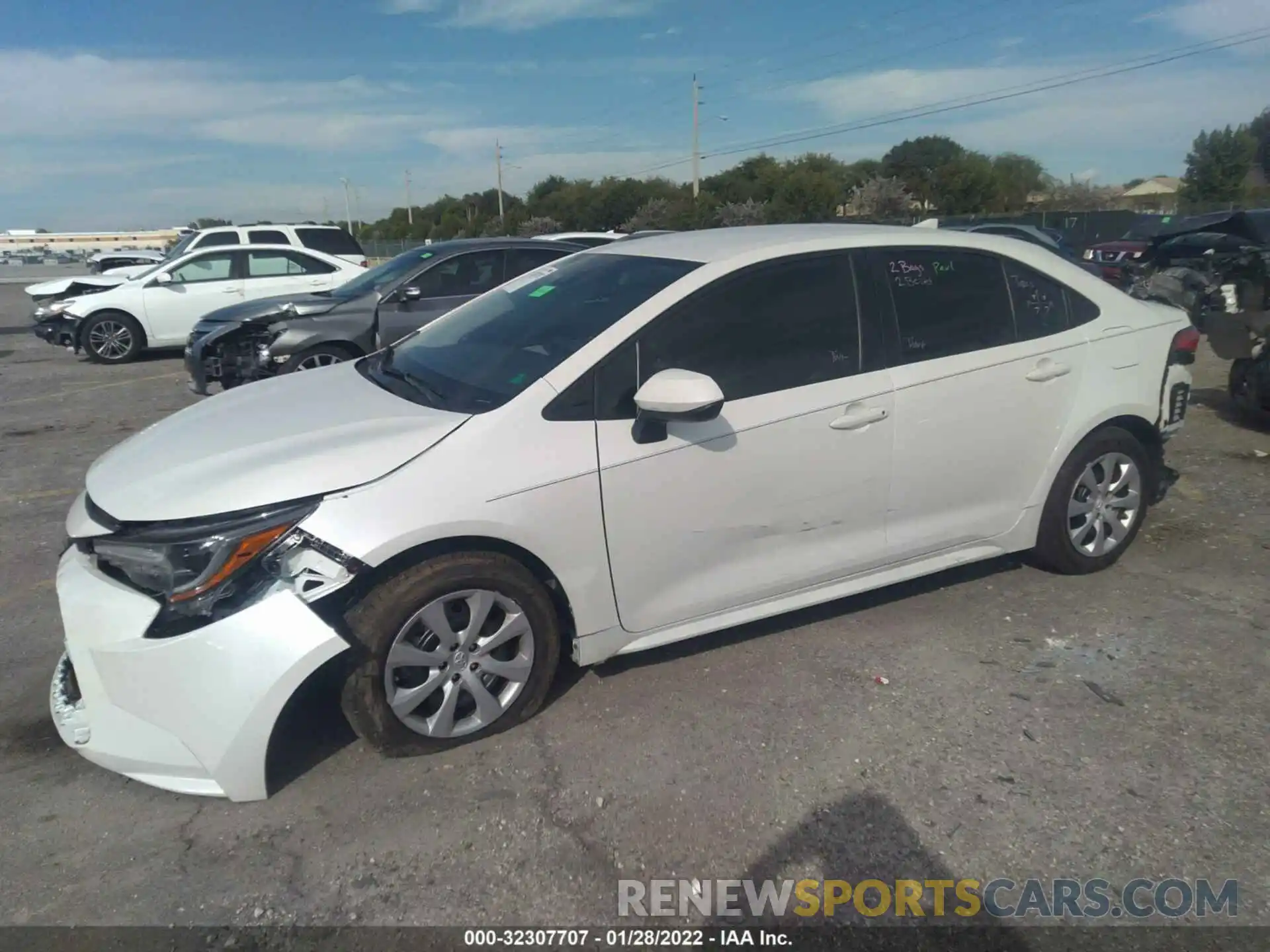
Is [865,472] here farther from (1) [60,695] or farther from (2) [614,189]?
(2) [614,189]

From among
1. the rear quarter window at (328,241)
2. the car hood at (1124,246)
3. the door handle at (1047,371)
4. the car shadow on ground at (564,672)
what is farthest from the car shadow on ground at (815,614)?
the car hood at (1124,246)

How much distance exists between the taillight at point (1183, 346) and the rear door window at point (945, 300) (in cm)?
103

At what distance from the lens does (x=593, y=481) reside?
3.20 meters

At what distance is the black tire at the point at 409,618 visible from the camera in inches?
116

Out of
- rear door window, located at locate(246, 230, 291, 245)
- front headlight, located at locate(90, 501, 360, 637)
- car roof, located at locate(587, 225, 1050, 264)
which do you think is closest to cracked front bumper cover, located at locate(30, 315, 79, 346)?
rear door window, located at locate(246, 230, 291, 245)

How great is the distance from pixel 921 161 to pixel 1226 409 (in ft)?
197

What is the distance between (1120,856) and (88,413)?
1000 cm

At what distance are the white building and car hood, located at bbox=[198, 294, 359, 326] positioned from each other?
82829 millimetres

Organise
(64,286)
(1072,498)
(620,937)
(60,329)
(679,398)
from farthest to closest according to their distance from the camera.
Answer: (64,286)
(60,329)
(1072,498)
(679,398)
(620,937)

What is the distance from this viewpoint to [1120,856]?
8.77ft

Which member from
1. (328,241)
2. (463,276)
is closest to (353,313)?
(463,276)

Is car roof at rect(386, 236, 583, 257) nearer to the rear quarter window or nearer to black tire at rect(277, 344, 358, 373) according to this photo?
black tire at rect(277, 344, 358, 373)

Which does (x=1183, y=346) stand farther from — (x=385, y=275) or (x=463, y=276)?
(x=385, y=275)

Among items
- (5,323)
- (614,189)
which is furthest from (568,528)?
(614,189)
